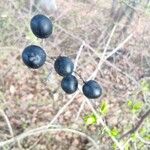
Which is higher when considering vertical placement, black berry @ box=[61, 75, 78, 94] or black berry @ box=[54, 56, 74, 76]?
black berry @ box=[54, 56, 74, 76]

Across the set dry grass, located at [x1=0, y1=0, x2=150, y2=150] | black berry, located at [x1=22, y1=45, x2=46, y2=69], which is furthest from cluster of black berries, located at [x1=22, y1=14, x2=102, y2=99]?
dry grass, located at [x1=0, y1=0, x2=150, y2=150]

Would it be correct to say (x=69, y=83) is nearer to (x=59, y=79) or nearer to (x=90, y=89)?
(x=90, y=89)

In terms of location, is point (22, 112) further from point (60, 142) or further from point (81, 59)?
point (81, 59)

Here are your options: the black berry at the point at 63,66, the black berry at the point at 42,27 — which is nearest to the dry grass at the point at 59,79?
the black berry at the point at 63,66

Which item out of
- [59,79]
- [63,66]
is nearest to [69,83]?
[63,66]

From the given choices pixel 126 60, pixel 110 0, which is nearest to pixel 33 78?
pixel 126 60

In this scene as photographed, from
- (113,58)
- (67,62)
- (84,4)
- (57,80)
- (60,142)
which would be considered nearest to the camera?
(67,62)

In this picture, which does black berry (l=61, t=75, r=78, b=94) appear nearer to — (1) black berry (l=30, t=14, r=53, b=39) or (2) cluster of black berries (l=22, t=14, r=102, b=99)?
(2) cluster of black berries (l=22, t=14, r=102, b=99)
